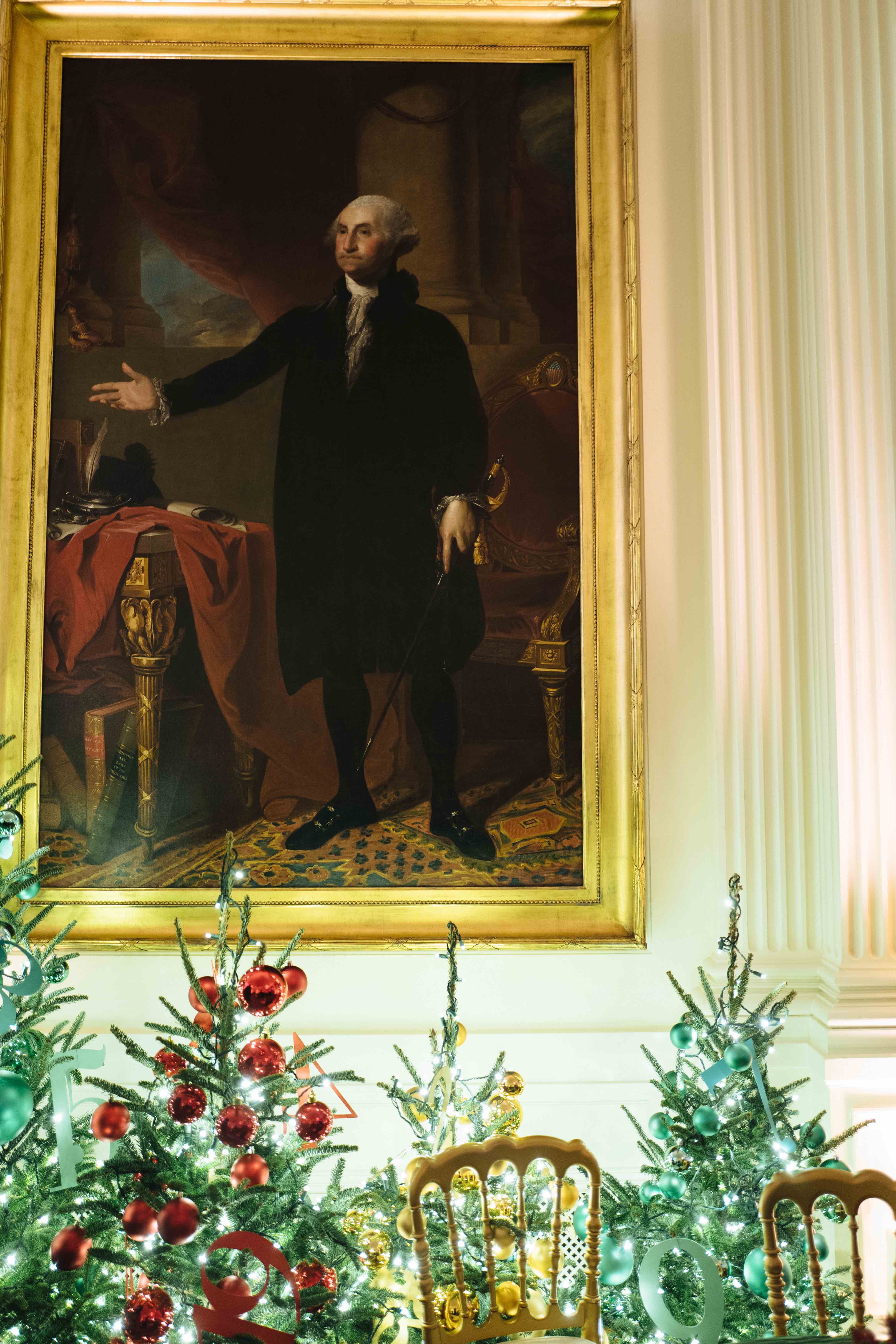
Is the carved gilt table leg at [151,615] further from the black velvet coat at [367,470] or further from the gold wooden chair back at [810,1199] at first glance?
the gold wooden chair back at [810,1199]

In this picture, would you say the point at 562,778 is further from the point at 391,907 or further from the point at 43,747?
the point at 43,747

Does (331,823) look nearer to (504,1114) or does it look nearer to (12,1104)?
(504,1114)

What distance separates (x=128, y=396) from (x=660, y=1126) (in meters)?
2.93

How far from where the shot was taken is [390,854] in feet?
11.0

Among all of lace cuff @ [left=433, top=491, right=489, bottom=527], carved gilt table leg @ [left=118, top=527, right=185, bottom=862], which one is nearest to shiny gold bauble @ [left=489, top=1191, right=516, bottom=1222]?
carved gilt table leg @ [left=118, top=527, right=185, bottom=862]

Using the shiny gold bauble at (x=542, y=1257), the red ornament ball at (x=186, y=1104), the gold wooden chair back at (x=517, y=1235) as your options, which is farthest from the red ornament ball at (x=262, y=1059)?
the shiny gold bauble at (x=542, y=1257)

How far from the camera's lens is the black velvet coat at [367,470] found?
3393 mm

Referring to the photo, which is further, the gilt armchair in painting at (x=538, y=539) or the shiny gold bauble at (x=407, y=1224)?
the gilt armchair in painting at (x=538, y=539)

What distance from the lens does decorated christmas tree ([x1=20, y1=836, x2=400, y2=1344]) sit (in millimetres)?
2068

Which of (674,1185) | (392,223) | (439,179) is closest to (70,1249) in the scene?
(674,1185)

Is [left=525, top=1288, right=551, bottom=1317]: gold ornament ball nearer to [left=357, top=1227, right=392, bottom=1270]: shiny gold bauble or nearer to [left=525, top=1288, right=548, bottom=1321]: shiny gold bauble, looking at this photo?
[left=525, top=1288, right=548, bottom=1321]: shiny gold bauble

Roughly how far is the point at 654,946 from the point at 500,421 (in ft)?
6.41

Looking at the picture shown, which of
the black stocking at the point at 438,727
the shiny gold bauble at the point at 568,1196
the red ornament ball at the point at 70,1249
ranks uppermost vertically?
the black stocking at the point at 438,727

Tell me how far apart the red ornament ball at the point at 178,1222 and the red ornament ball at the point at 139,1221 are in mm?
22
